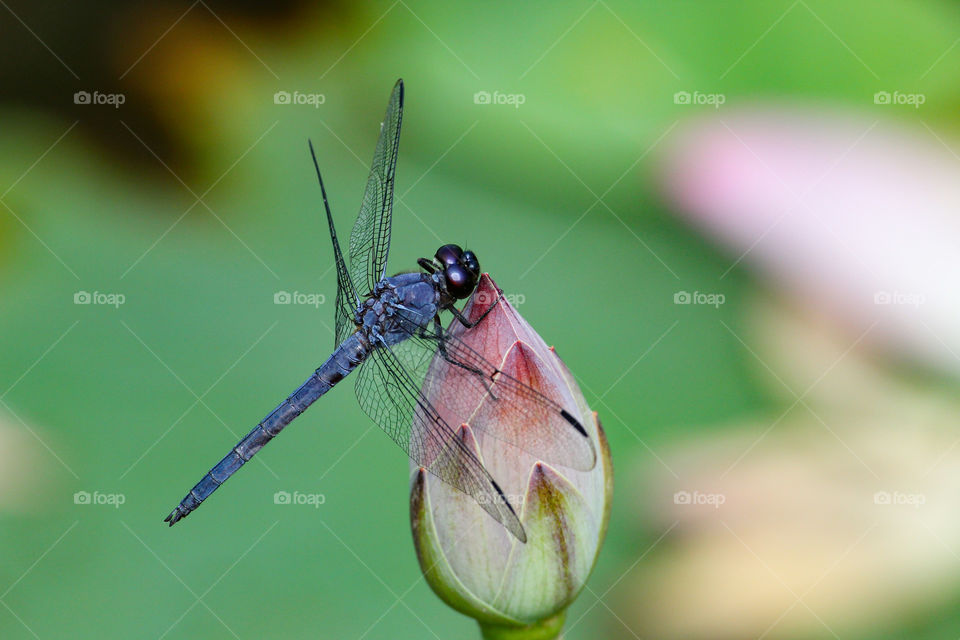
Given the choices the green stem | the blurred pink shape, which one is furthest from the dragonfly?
the blurred pink shape

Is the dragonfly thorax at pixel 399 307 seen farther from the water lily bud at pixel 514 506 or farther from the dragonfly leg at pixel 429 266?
the water lily bud at pixel 514 506

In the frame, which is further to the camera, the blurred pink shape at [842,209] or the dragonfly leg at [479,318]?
the blurred pink shape at [842,209]

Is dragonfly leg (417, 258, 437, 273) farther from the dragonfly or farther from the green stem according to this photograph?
the green stem

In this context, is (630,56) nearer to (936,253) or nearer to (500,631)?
(936,253)

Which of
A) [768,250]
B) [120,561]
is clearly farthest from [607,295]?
[120,561]

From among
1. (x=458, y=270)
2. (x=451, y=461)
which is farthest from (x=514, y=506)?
(x=458, y=270)

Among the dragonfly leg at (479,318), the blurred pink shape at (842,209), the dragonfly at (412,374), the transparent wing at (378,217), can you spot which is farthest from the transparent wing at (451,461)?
the blurred pink shape at (842,209)

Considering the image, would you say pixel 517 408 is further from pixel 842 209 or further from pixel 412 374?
pixel 842 209
